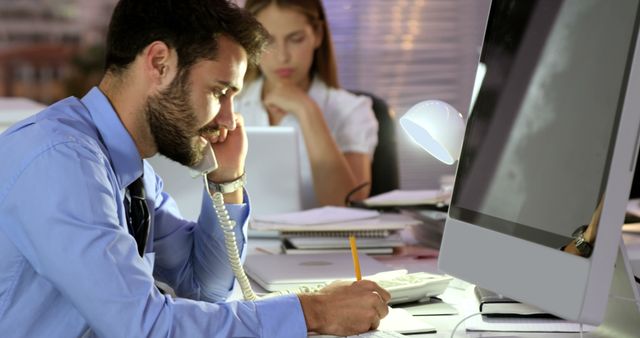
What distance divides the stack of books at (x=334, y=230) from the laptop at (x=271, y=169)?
7.8 inches

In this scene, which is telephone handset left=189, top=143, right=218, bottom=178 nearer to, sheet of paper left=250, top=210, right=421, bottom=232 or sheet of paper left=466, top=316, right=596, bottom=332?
sheet of paper left=250, top=210, right=421, bottom=232

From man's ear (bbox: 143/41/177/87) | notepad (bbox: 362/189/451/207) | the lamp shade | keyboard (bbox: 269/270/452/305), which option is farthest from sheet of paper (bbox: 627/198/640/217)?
man's ear (bbox: 143/41/177/87)

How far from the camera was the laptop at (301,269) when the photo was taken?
191 centimetres

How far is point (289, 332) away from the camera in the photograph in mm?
1440

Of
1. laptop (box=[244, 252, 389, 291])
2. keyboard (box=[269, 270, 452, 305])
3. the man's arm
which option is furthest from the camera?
laptop (box=[244, 252, 389, 291])

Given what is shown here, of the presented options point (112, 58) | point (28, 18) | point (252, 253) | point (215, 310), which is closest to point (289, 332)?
point (215, 310)

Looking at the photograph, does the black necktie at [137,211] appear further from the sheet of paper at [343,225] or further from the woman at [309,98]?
the woman at [309,98]

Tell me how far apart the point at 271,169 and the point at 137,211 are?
100 centimetres

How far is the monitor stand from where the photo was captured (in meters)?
1.37

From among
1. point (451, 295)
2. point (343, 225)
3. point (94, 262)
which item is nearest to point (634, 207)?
point (343, 225)

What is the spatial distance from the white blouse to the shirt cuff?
2.54m

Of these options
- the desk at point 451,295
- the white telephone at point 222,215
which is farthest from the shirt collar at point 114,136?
the desk at point 451,295

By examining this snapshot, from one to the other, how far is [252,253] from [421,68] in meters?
3.20

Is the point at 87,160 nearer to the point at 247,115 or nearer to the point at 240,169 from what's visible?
the point at 240,169
